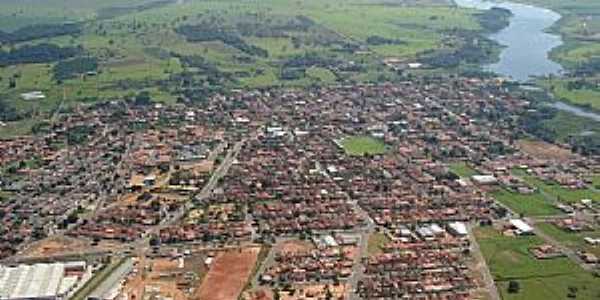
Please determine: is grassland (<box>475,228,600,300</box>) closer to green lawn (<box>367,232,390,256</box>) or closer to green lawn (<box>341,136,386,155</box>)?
green lawn (<box>367,232,390,256</box>)

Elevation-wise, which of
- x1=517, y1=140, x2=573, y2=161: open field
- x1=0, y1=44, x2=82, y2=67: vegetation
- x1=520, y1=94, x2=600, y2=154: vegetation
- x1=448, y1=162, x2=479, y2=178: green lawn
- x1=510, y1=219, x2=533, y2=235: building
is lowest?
x1=510, y1=219, x2=533, y2=235: building

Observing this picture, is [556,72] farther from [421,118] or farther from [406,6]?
[406,6]

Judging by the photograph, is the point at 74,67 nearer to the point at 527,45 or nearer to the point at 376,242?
the point at 376,242

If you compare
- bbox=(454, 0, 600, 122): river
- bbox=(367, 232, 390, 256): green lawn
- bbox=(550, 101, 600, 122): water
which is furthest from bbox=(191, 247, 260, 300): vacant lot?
bbox=(454, 0, 600, 122): river

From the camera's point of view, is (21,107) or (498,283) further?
(21,107)

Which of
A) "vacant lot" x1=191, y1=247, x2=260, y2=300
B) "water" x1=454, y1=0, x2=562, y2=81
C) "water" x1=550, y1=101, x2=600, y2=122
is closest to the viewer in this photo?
"vacant lot" x1=191, y1=247, x2=260, y2=300

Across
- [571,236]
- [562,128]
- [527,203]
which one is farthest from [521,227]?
[562,128]

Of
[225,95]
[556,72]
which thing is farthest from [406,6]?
[225,95]

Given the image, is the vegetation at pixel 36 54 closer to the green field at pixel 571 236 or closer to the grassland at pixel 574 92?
the grassland at pixel 574 92
